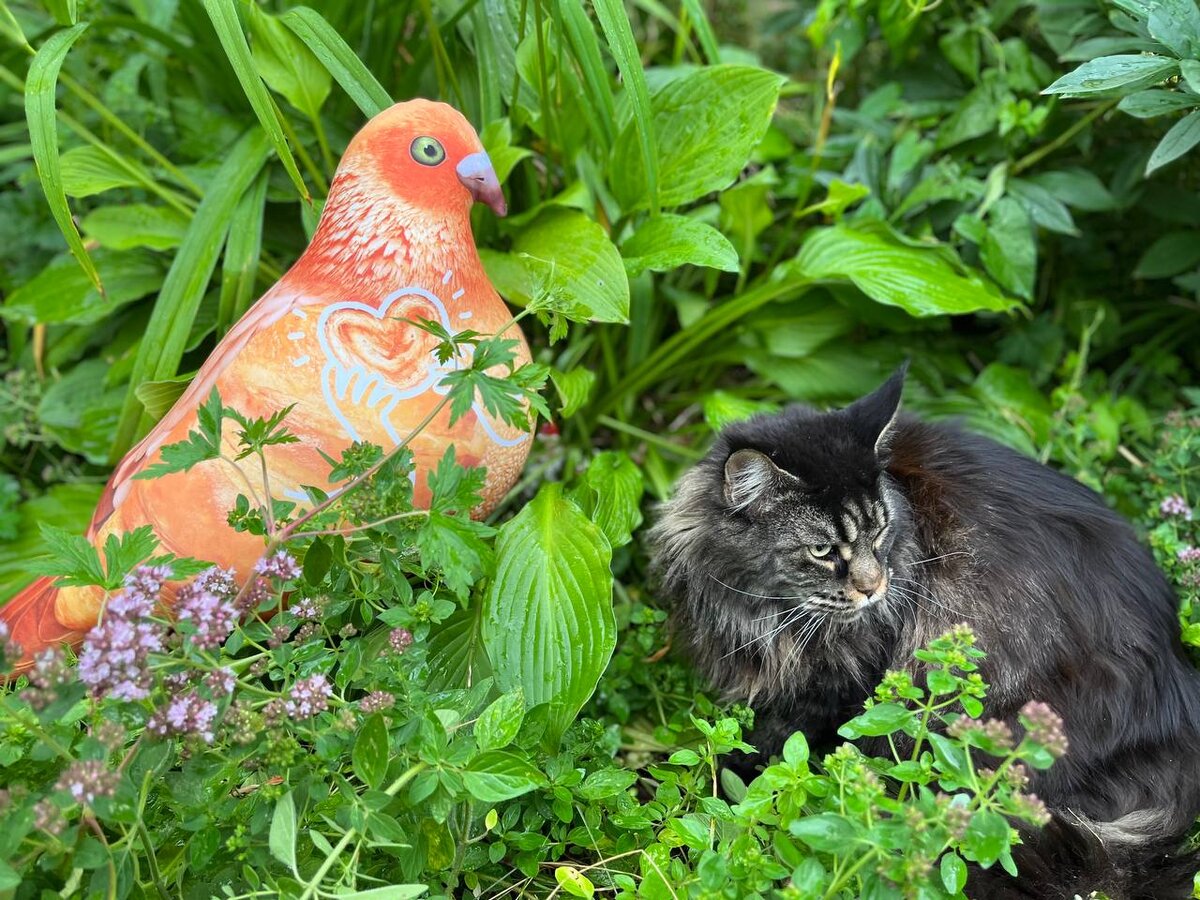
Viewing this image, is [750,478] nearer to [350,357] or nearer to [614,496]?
[614,496]

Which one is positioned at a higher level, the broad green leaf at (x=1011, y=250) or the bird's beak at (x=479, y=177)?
the bird's beak at (x=479, y=177)

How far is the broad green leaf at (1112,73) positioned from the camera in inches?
64.1

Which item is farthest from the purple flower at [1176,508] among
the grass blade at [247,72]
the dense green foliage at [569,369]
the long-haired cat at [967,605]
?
the grass blade at [247,72]

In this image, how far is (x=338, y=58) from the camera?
1.86 metres

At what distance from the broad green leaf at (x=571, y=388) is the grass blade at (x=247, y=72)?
620 mm

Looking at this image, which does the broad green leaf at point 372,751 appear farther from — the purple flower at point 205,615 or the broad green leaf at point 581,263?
the broad green leaf at point 581,263

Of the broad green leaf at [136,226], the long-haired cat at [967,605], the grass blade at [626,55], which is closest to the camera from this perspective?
the long-haired cat at [967,605]

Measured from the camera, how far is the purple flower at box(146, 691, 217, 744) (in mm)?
1095

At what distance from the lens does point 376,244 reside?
5.13 feet

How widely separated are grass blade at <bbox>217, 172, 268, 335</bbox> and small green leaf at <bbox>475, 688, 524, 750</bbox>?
3.84ft

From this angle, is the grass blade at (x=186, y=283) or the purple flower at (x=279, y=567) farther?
the grass blade at (x=186, y=283)

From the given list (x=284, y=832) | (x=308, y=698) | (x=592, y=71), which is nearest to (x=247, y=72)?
(x=592, y=71)

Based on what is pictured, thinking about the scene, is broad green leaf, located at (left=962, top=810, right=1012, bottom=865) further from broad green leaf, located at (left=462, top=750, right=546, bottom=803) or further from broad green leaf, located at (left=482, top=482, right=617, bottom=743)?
broad green leaf, located at (left=482, top=482, right=617, bottom=743)

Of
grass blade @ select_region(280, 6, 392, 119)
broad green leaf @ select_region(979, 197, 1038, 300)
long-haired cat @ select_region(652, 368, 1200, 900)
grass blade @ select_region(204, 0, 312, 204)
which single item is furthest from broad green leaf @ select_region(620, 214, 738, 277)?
broad green leaf @ select_region(979, 197, 1038, 300)
